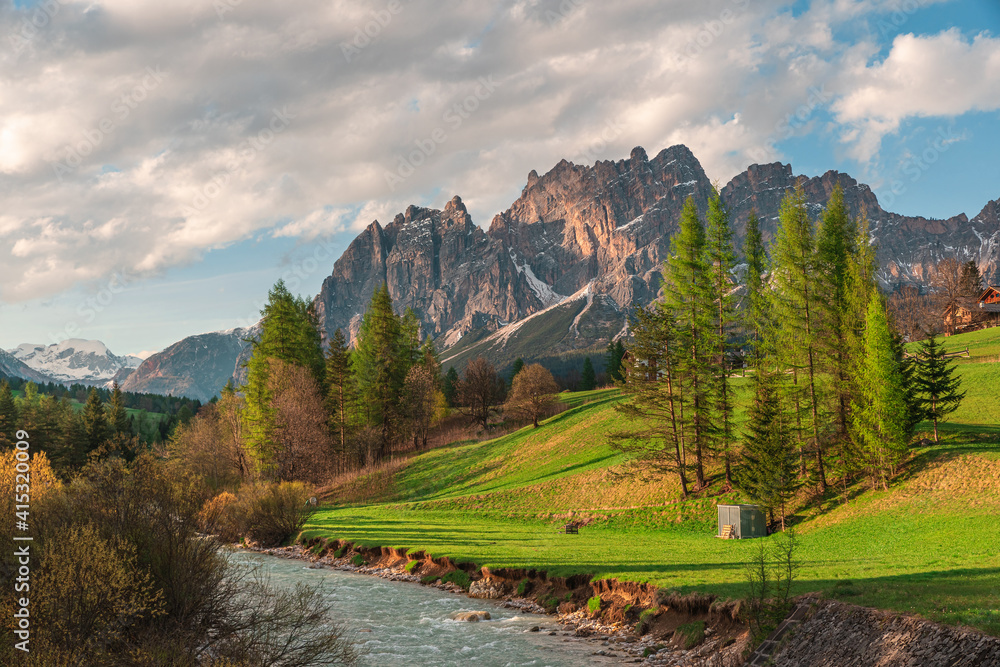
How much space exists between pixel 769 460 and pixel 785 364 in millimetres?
6637

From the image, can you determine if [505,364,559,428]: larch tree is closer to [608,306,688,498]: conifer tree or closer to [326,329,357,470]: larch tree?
[326,329,357,470]: larch tree

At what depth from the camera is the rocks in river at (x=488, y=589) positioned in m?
26.4

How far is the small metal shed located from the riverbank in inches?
455

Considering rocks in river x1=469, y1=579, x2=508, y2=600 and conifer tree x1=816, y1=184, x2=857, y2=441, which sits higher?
conifer tree x1=816, y1=184, x2=857, y2=441

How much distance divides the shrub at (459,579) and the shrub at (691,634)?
11723mm

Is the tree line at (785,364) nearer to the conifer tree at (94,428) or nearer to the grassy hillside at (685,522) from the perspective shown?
the grassy hillside at (685,522)

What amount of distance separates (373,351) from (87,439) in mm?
44501

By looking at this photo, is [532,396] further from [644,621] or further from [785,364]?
[644,621]

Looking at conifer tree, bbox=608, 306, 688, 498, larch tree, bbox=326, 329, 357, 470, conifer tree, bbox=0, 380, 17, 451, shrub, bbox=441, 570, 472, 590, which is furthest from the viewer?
conifer tree, bbox=0, 380, 17, 451

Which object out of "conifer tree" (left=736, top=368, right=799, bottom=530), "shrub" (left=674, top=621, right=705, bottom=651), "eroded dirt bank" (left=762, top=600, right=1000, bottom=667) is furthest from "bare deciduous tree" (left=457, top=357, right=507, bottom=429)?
"eroded dirt bank" (left=762, top=600, right=1000, bottom=667)

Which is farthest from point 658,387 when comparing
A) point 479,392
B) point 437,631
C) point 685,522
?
point 479,392

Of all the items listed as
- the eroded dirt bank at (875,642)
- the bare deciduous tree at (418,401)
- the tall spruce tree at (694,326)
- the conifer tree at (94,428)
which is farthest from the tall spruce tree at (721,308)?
the conifer tree at (94,428)

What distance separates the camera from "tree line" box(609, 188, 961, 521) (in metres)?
31.5

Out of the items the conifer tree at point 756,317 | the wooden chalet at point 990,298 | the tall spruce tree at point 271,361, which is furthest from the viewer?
the wooden chalet at point 990,298
